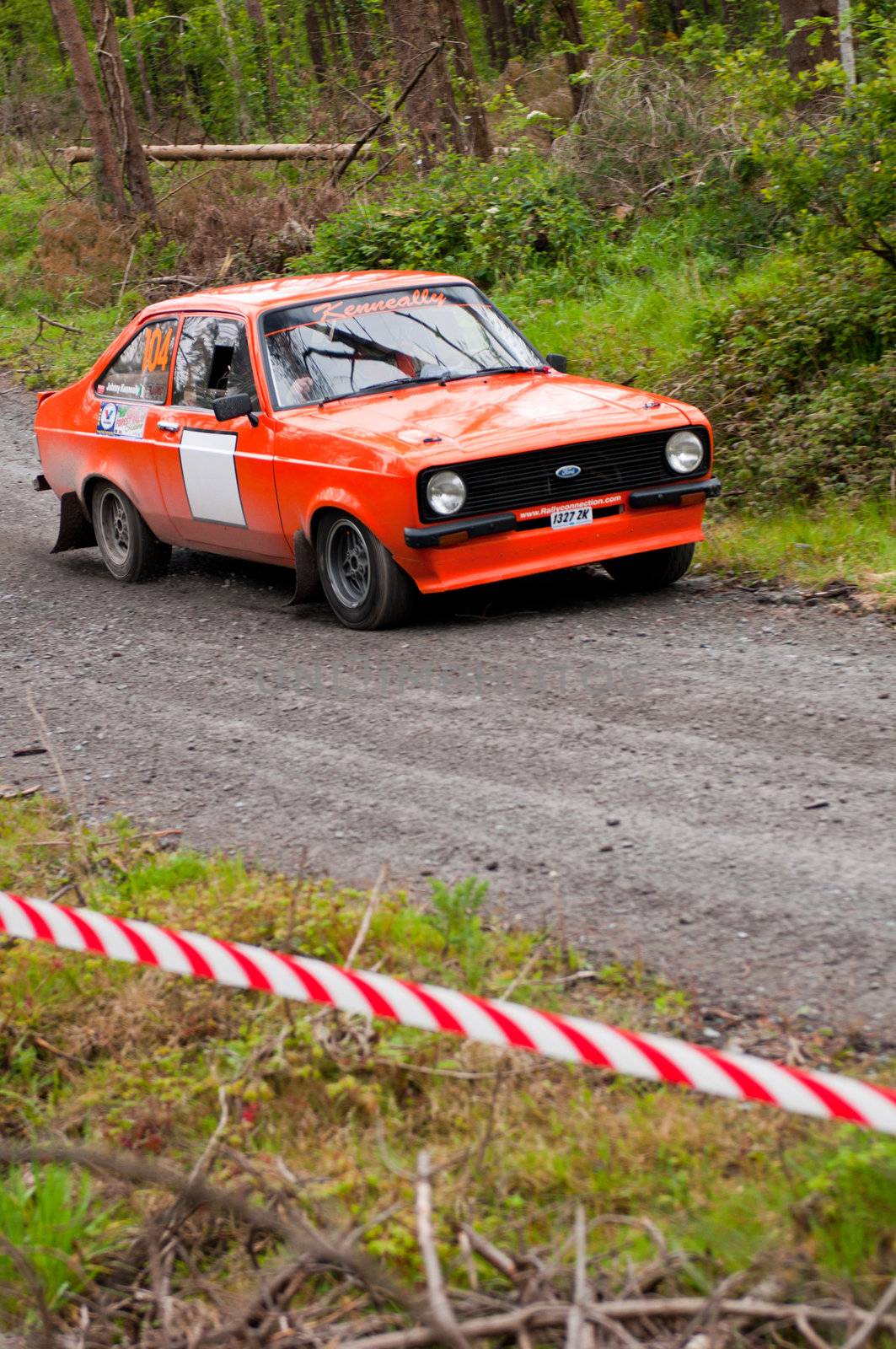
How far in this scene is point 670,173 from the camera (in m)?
15.1

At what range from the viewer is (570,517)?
25.1 feet

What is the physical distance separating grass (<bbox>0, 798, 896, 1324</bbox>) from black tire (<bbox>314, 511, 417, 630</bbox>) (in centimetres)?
294

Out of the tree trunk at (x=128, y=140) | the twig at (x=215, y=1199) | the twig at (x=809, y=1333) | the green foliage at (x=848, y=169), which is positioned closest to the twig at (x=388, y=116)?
the tree trunk at (x=128, y=140)

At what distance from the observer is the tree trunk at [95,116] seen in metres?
21.8

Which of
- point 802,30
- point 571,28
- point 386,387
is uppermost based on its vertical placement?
point 571,28

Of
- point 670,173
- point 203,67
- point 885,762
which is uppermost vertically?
point 203,67

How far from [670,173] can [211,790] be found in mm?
11224

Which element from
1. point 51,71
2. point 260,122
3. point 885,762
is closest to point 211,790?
point 885,762

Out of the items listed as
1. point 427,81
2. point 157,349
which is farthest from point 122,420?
point 427,81

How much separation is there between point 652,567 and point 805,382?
2.83m

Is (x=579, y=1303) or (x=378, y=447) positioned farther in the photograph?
(x=378, y=447)

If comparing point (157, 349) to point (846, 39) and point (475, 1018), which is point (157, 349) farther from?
point (475, 1018)

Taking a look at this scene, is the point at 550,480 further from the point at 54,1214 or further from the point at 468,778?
the point at 54,1214

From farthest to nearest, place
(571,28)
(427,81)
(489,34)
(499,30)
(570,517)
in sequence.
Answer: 1. (489,34)
2. (499,30)
3. (571,28)
4. (427,81)
5. (570,517)
